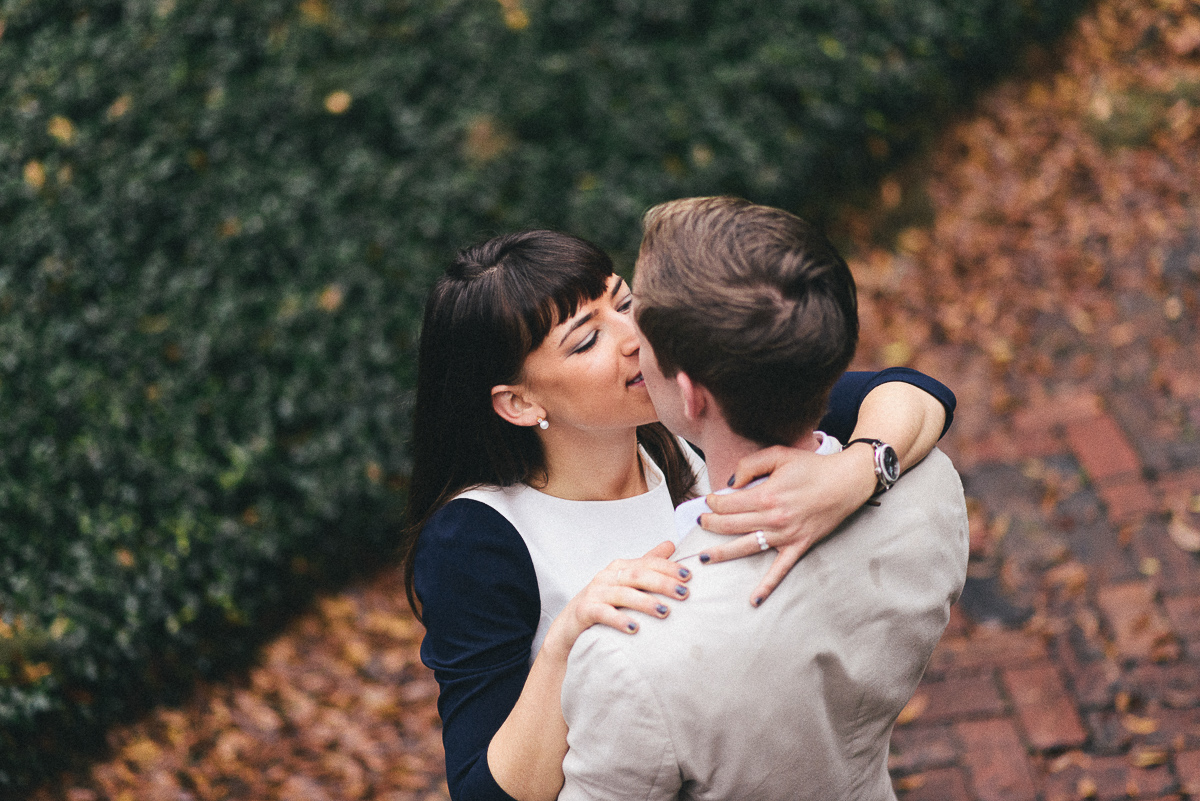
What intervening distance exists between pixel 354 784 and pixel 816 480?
3028mm

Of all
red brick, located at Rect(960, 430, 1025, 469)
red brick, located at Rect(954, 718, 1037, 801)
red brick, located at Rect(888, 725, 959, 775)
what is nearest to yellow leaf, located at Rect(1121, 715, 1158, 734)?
red brick, located at Rect(954, 718, 1037, 801)

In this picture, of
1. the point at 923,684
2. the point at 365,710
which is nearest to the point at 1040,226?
the point at 923,684

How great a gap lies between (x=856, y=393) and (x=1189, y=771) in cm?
230

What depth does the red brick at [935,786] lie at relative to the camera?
3334mm

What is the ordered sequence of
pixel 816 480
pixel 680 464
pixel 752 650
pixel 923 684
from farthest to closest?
pixel 923 684 → pixel 680 464 → pixel 816 480 → pixel 752 650

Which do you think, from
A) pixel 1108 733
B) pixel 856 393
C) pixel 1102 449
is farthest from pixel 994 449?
pixel 856 393

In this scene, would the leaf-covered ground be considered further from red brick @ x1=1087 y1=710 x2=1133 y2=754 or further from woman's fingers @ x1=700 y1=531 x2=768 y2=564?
woman's fingers @ x1=700 y1=531 x2=768 y2=564

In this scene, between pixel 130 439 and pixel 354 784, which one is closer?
pixel 354 784

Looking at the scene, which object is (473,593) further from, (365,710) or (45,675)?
(45,675)

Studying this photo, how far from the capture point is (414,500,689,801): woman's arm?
5.20 feet

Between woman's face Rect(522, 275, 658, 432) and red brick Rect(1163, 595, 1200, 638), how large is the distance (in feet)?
9.43

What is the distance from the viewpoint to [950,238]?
5.80m

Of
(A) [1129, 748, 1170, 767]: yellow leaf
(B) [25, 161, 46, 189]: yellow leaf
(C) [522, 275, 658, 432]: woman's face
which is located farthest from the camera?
(B) [25, 161, 46, 189]: yellow leaf

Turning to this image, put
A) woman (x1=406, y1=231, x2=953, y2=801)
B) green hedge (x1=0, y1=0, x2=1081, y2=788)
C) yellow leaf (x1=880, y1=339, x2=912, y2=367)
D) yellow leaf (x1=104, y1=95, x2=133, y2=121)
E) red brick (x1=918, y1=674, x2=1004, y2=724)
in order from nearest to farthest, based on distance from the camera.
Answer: woman (x1=406, y1=231, x2=953, y2=801) < red brick (x1=918, y1=674, x2=1004, y2=724) < green hedge (x1=0, y1=0, x2=1081, y2=788) < yellow leaf (x1=104, y1=95, x2=133, y2=121) < yellow leaf (x1=880, y1=339, x2=912, y2=367)
